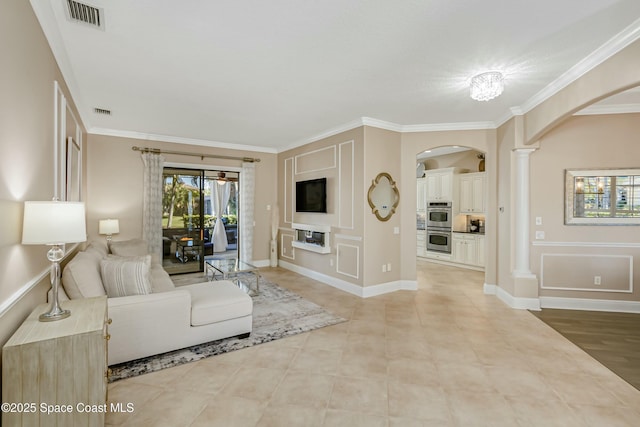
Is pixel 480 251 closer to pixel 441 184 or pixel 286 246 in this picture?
pixel 441 184

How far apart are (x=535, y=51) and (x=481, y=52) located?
47 cm

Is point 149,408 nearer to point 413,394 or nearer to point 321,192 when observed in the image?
point 413,394

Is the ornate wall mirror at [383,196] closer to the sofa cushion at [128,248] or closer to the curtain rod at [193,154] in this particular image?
the curtain rod at [193,154]

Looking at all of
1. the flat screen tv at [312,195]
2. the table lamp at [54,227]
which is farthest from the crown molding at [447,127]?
the table lamp at [54,227]

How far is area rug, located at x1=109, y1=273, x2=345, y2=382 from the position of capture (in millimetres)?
2576

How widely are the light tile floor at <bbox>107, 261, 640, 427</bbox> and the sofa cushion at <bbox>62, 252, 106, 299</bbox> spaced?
764 mm

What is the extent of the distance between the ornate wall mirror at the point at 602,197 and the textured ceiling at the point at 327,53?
1.01 meters

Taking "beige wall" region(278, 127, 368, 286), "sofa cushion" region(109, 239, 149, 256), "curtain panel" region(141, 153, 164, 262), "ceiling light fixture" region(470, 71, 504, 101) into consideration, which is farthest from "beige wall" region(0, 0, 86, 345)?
"beige wall" region(278, 127, 368, 286)

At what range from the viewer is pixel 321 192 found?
17.9 feet

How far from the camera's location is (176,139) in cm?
585

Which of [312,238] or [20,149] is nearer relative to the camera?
[20,149]

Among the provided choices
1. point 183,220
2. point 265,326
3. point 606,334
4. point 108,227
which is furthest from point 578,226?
point 108,227

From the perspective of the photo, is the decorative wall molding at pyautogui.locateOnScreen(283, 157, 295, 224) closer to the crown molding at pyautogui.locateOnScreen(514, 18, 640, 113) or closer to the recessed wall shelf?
the recessed wall shelf

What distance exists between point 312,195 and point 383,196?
57.3 inches
